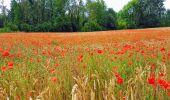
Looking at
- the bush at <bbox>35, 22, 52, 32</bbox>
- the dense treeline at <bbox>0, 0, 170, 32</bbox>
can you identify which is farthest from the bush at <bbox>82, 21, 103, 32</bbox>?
the bush at <bbox>35, 22, 52, 32</bbox>

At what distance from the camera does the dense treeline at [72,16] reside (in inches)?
2213

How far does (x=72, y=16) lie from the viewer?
60531mm

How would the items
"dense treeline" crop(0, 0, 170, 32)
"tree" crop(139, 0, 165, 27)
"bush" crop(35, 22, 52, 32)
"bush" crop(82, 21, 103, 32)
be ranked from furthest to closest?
"tree" crop(139, 0, 165, 27) → "dense treeline" crop(0, 0, 170, 32) → "bush" crop(35, 22, 52, 32) → "bush" crop(82, 21, 103, 32)

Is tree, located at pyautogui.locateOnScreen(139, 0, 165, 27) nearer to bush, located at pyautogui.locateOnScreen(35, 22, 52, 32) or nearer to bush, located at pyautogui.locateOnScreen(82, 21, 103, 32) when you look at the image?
bush, located at pyautogui.locateOnScreen(82, 21, 103, 32)

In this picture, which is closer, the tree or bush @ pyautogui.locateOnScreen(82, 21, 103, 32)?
bush @ pyautogui.locateOnScreen(82, 21, 103, 32)

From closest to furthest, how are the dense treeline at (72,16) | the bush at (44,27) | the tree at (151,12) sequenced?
the bush at (44,27), the dense treeline at (72,16), the tree at (151,12)

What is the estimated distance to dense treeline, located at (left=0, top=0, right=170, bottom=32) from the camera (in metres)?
56.2

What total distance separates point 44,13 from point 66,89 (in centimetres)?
6170

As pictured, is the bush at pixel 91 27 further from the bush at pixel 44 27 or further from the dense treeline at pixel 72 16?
the bush at pixel 44 27

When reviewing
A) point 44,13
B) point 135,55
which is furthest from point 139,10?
point 135,55

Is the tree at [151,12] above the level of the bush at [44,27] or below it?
above

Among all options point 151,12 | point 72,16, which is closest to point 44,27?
point 72,16

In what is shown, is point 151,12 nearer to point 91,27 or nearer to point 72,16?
point 72,16

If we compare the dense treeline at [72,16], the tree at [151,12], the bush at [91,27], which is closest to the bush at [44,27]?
the dense treeline at [72,16]
